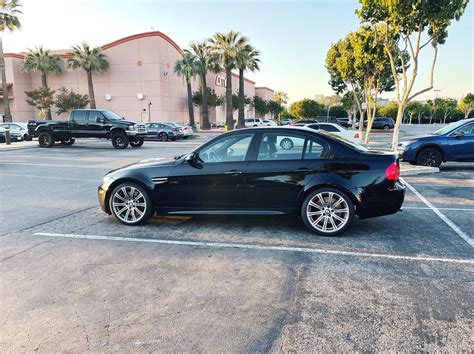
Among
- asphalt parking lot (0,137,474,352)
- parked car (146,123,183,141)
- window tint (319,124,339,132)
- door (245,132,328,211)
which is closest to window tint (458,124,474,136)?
window tint (319,124,339,132)

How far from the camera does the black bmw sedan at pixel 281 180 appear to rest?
4.91m

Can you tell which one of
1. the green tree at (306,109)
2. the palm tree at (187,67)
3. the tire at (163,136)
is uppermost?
the palm tree at (187,67)

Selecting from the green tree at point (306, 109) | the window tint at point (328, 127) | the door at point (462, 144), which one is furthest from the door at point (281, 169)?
the green tree at point (306, 109)

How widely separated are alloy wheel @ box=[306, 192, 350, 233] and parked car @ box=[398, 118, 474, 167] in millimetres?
7533

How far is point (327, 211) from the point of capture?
496 cm

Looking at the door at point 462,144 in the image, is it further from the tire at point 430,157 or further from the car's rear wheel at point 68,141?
the car's rear wheel at point 68,141

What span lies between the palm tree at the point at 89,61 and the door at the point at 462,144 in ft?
136

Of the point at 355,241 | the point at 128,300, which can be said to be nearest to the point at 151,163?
the point at 128,300

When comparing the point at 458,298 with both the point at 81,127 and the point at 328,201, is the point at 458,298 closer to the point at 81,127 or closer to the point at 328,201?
the point at 328,201

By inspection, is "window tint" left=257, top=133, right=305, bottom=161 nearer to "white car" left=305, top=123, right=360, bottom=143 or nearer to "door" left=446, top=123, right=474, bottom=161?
"door" left=446, top=123, right=474, bottom=161

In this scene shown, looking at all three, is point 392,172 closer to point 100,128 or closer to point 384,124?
point 100,128

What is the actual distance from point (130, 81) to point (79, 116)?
2645cm

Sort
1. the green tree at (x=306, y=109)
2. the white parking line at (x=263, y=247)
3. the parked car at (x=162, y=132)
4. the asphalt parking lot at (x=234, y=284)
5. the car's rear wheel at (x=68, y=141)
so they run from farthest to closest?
the green tree at (x=306, y=109), the parked car at (x=162, y=132), the car's rear wheel at (x=68, y=141), the white parking line at (x=263, y=247), the asphalt parking lot at (x=234, y=284)

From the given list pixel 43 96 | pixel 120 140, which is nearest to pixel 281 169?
pixel 120 140
